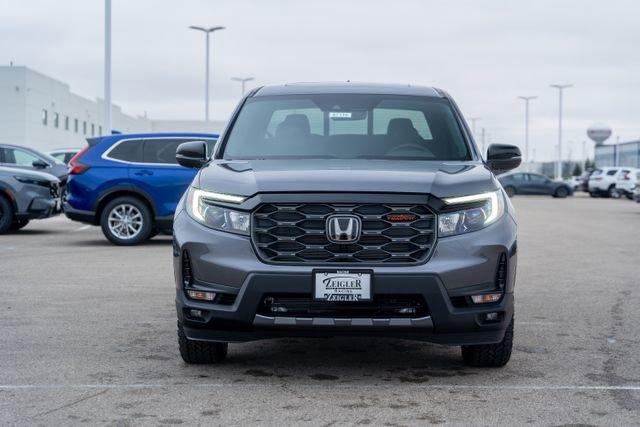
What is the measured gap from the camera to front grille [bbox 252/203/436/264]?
580 cm

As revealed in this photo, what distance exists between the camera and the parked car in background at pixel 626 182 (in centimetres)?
5238

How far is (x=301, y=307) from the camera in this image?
582 cm

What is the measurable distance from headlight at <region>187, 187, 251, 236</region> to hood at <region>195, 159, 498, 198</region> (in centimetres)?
5

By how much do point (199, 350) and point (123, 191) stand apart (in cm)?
1029

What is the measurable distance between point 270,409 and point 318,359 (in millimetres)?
1452

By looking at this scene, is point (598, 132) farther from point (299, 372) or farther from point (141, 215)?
point (299, 372)

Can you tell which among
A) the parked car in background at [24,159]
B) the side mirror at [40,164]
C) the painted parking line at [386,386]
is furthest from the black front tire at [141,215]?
the painted parking line at [386,386]

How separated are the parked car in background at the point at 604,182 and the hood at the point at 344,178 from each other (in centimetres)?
5001


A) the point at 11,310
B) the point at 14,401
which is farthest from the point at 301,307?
the point at 11,310

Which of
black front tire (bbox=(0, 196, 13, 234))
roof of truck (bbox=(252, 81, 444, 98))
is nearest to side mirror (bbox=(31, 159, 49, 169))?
black front tire (bbox=(0, 196, 13, 234))

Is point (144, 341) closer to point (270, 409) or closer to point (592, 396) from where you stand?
point (270, 409)

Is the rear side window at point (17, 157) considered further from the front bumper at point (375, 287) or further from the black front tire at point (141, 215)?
the front bumper at point (375, 287)

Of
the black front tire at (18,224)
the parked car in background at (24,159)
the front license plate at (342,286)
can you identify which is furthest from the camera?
the parked car in background at (24,159)

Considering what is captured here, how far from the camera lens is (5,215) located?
1880cm
